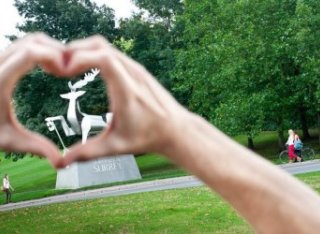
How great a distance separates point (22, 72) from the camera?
2381 mm

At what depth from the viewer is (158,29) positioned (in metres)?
33.3

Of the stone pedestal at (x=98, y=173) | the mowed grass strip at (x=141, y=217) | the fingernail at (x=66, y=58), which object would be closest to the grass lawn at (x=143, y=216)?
the mowed grass strip at (x=141, y=217)

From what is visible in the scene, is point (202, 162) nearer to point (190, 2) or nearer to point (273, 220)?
point (273, 220)

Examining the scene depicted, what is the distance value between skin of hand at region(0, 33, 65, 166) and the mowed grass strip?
8.54m

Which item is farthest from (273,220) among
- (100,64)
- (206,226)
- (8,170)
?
(8,170)

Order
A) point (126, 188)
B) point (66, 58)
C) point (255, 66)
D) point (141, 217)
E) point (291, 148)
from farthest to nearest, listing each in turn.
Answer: point (255, 66), point (291, 148), point (126, 188), point (141, 217), point (66, 58)

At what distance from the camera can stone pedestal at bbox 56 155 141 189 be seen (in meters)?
24.6

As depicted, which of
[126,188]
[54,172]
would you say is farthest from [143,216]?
[54,172]

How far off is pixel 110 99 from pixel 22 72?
342 millimetres

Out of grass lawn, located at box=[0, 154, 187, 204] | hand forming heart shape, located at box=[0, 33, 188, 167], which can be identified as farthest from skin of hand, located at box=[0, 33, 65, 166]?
grass lawn, located at box=[0, 154, 187, 204]

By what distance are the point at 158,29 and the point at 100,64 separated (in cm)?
3132

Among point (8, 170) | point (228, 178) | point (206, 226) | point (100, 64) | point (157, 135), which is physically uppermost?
point (100, 64)

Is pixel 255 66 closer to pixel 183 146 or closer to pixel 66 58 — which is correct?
pixel 183 146

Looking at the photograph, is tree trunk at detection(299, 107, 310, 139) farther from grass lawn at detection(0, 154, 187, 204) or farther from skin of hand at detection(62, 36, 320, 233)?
skin of hand at detection(62, 36, 320, 233)
